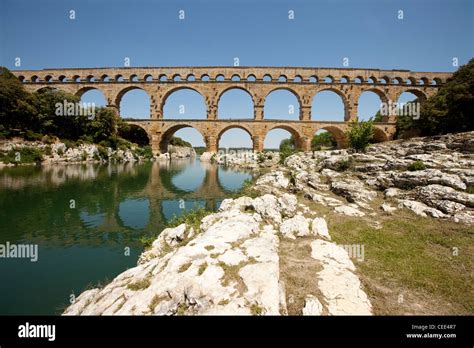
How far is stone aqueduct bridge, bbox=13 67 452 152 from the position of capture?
138ft

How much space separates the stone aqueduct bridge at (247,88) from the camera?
41969 mm

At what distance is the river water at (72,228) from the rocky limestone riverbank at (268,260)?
1.31 m

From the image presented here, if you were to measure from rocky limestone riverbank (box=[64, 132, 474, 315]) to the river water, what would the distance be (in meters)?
1.31

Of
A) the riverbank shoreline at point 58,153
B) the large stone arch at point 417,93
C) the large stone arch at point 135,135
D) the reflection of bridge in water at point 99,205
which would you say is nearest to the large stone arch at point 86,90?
the large stone arch at point 135,135

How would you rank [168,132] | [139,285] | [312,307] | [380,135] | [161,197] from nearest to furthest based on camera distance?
1. [312,307]
2. [139,285]
3. [161,197]
4. [380,135]
5. [168,132]

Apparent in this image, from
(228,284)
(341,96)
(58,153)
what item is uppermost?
(341,96)

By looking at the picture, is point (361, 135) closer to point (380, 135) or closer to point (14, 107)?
point (380, 135)

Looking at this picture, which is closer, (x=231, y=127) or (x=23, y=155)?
(x=23, y=155)

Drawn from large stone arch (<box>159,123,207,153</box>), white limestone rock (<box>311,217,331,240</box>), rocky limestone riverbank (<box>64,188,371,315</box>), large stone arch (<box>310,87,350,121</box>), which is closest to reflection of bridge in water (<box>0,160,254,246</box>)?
rocky limestone riverbank (<box>64,188,371,315</box>)

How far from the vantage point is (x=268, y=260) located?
498 cm

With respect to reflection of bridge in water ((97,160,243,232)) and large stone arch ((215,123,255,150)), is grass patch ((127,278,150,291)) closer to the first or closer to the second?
reflection of bridge in water ((97,160,243,232))

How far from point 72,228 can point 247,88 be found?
39.4 metres

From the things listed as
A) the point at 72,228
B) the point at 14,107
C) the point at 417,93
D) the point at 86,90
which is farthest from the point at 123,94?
the point at 417,93
